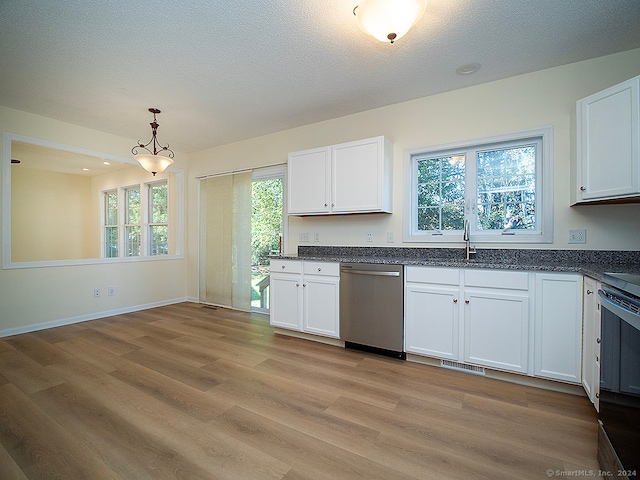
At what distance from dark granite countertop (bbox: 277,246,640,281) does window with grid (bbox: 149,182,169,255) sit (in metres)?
2.94

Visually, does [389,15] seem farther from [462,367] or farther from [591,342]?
[462,367]

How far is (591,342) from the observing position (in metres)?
1.90

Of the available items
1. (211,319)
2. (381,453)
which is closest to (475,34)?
(381,453)

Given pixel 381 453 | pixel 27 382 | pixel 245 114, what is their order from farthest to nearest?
pixel 245 114
pixel 27 382
pixel 381 453

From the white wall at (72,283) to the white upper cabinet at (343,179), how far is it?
9.12ft

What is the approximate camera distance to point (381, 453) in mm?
1539

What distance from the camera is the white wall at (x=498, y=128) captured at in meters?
2.37

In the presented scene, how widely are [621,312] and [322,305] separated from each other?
2.27 m

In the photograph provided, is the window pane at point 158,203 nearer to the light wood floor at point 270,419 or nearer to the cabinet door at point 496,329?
the light wood floor at point 270,419

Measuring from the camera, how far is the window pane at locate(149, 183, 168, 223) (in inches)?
204

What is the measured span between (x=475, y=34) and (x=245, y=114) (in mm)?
2471

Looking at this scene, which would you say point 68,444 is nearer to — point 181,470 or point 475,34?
point 181,470

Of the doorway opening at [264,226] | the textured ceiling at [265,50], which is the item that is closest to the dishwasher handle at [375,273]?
the doorway opening at [264,226]

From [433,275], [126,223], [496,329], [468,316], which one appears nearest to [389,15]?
[433,275]
